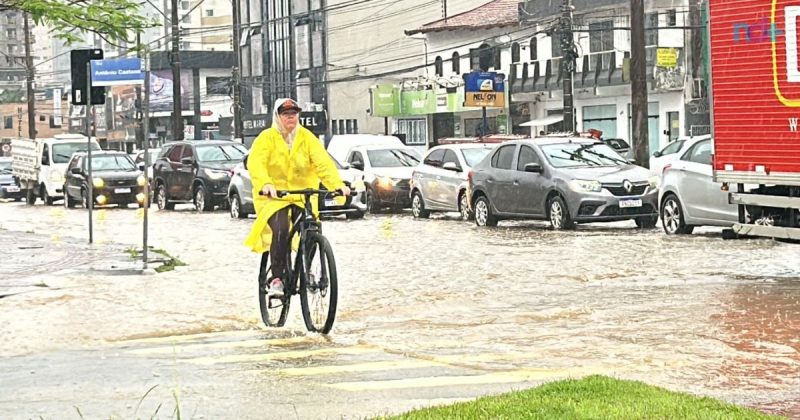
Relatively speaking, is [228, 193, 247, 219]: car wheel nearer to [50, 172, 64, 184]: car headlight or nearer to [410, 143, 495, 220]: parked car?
[410, 143, 495, 220]: parked car

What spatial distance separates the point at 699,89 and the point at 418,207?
22625 mm

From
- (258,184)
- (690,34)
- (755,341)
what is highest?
(690,34)

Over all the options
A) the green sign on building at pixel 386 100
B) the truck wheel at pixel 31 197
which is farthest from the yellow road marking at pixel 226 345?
the green sign on building at pixel 386 100

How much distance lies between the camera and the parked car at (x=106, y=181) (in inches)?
1523

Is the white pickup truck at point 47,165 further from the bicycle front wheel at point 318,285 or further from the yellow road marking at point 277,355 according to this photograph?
the yellow road marking at point 277,355

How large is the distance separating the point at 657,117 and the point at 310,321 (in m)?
43.1

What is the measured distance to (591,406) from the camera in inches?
269

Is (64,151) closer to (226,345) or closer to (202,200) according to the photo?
(202,200)

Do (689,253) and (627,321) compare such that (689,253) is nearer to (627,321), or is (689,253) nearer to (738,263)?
(738,263)

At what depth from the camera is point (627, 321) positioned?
11422mm

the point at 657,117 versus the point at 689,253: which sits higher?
the point at 657,117

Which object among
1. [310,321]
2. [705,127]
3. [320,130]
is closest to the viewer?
[310,321]

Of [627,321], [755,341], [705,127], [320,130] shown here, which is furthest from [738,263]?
[320,130]

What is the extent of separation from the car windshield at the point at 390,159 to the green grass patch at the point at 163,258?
12.7 meters
